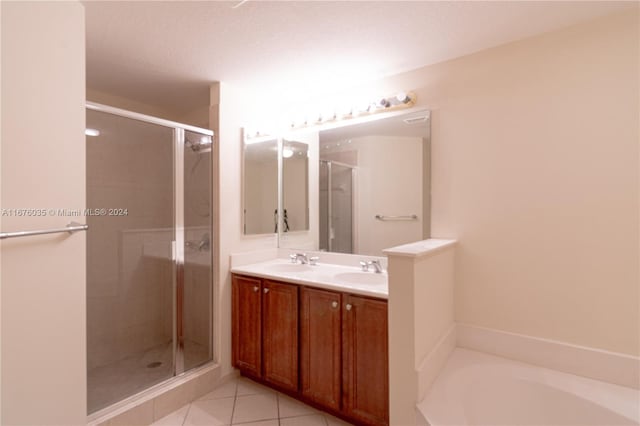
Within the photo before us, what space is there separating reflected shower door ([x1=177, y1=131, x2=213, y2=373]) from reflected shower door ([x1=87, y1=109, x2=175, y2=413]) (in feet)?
0.31

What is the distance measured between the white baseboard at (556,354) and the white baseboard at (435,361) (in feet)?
0.39

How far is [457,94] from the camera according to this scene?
1.93 meters

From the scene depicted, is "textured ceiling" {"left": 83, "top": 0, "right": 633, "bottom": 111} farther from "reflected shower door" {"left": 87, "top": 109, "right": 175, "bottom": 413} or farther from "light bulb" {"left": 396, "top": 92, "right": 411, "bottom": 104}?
"reflected shower door" {"left": 87, "top": 109, "right": 175, "bottom": 413}

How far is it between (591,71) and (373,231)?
1.53 metres

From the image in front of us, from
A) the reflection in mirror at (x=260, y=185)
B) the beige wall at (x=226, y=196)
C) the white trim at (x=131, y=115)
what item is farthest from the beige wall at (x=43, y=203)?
the reflection in mirror at (x=260, y=185)

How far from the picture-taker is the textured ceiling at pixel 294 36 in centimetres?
144

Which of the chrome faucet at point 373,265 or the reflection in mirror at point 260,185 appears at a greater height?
the reflection in mirror at point 260,185

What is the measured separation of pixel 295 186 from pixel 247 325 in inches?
47.9

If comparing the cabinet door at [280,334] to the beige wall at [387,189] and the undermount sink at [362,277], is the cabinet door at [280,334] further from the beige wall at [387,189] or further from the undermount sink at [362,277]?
the beige wall at [387,189]

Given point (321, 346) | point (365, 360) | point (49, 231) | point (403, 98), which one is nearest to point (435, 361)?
point (365, 360)

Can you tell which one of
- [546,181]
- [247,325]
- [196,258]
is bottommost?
[247,325]

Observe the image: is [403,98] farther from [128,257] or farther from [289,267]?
[128,257]

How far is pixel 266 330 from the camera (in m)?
2.10

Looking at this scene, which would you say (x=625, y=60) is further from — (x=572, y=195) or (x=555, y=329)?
(x=555, y=329)
